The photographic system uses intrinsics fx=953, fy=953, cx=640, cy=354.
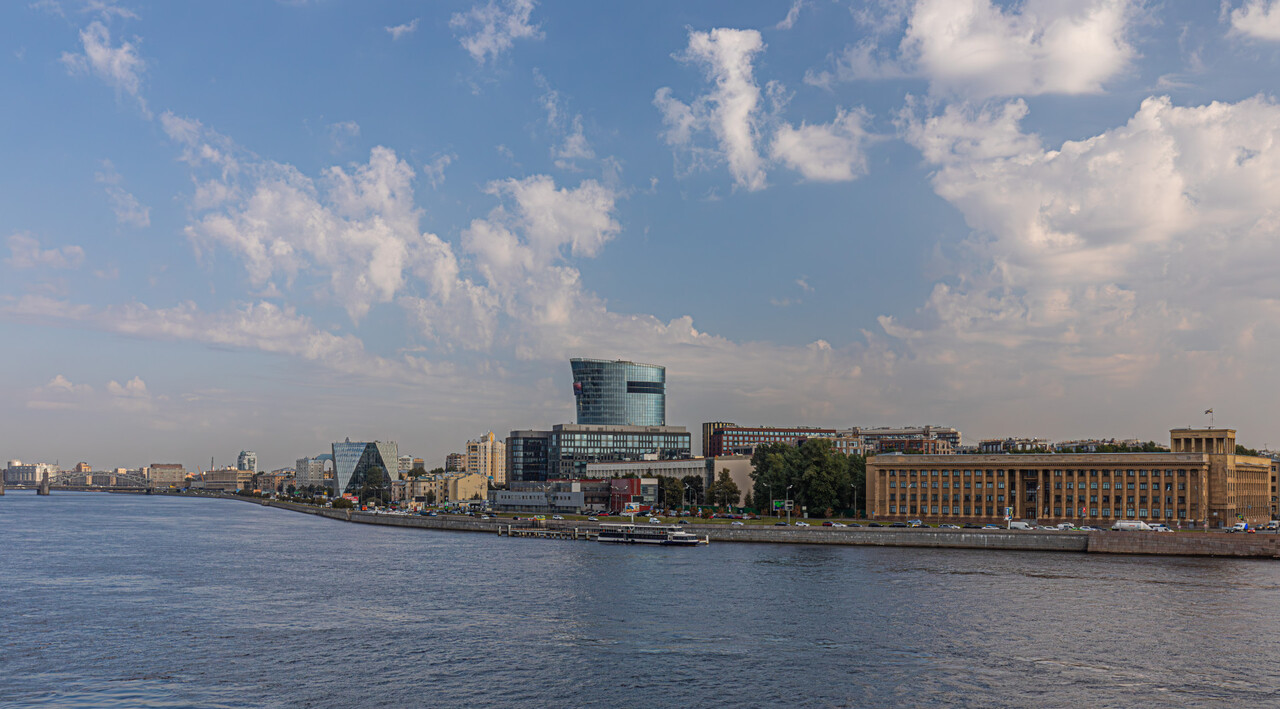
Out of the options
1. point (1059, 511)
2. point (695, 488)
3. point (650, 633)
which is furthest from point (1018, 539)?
point (695, 488)

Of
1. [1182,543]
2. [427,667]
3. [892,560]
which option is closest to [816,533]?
[892,560]

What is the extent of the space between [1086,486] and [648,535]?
60.0 m

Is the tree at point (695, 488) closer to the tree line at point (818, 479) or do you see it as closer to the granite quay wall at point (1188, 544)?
the tree line at point (818, 479)

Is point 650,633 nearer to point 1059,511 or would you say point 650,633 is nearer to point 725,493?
point 1059,511

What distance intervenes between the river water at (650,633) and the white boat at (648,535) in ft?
76.2

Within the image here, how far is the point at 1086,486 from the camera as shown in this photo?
424 feet

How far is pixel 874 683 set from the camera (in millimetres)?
43375

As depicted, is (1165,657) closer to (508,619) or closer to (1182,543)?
(508,619)

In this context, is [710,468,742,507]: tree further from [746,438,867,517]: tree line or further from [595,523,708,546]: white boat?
[595,523,708,546]: white boat

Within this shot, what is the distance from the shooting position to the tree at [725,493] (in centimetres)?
17088

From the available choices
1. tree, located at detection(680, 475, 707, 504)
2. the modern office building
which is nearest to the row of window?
the modern office building

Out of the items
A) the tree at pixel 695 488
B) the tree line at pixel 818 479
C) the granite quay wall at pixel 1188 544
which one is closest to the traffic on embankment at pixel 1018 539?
the granite quay wall at pixel 1188 544

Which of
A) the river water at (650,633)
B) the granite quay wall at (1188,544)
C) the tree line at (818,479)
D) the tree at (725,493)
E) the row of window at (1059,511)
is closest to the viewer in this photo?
the river water at (650,633)

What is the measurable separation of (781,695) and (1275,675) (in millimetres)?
23827
